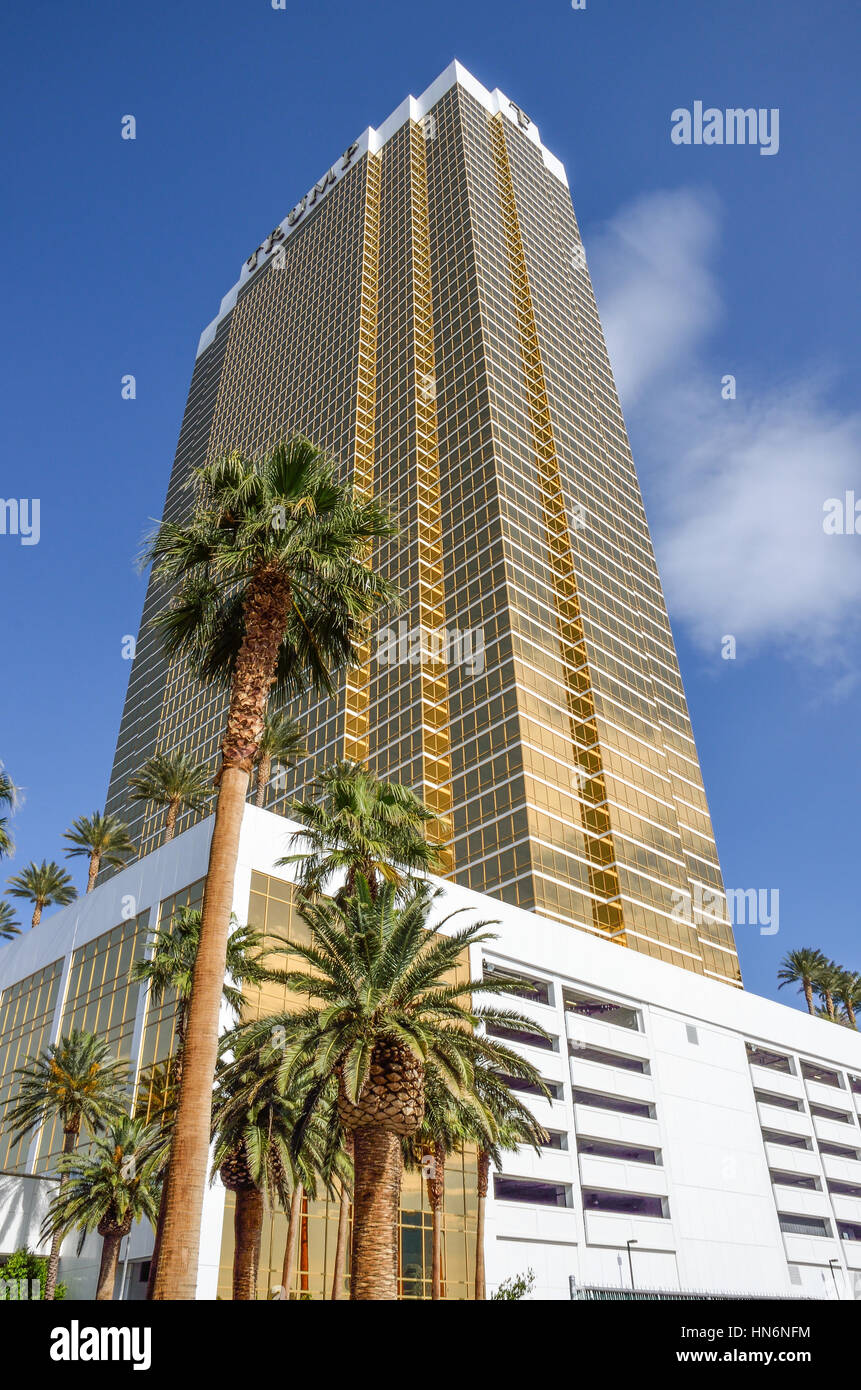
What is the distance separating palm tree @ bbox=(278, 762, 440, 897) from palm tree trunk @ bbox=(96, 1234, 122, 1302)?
15348mm

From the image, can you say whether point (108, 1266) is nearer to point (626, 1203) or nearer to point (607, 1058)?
point (607, 1058)

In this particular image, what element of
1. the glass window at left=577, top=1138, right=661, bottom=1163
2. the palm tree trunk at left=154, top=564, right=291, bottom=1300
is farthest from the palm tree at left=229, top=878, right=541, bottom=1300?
the glass window at left=577, top=1138, right=661, bottom=1163

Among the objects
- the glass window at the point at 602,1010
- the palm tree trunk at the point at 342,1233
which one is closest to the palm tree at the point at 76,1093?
the palm tree trunk at the point at 342,1233

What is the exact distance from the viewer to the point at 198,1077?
52.5 feet

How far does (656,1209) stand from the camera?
2090 inches

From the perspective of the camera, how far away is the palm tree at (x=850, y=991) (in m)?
91.7

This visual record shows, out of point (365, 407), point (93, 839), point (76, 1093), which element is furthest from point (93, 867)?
point (365, 407)

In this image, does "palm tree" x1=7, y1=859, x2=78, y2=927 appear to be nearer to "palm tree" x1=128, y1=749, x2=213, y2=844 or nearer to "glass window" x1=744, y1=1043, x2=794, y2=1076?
"palm tree" x1=128, y1=749, x2=213, y2=844

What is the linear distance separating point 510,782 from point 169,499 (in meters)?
94.3

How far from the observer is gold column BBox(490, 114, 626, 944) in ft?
245

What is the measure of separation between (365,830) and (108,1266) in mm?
19150

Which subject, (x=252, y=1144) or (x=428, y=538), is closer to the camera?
(x=252, y=1144)
